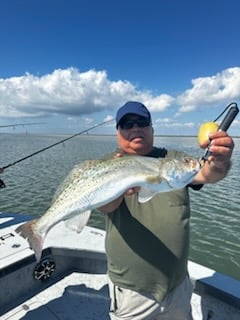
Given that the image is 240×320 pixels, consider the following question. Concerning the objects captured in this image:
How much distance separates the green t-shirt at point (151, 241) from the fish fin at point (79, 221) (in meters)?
0.29

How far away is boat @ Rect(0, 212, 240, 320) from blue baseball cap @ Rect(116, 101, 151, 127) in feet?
6.96

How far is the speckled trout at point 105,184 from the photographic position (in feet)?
6.69

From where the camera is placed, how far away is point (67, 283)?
4.52 meters

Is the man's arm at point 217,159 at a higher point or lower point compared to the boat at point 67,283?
higher

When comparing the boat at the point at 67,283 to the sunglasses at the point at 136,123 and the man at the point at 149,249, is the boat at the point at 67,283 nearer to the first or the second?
the man at the point at 149,249

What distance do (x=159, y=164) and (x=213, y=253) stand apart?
7105mm

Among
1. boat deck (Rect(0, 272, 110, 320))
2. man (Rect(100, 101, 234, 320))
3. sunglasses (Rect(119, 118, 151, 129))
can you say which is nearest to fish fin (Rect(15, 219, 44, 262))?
man (Rect(100, 101, 234, 320))

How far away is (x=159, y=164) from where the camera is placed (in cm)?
209

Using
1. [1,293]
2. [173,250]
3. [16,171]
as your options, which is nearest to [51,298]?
[1,293]

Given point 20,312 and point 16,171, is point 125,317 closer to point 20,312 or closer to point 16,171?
point 20,312

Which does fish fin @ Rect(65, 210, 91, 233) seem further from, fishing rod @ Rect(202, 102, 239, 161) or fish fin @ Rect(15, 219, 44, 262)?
fishing rod @ Rect(202, 102, 239, 161)

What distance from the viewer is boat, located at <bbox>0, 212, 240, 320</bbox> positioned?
3.40 metres

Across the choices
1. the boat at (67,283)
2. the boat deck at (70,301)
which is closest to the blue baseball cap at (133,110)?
the boat at (67,283)

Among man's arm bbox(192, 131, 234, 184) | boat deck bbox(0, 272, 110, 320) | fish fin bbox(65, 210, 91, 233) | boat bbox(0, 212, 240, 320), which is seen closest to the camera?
man's arm bbox(192, 131, 234, 184)
